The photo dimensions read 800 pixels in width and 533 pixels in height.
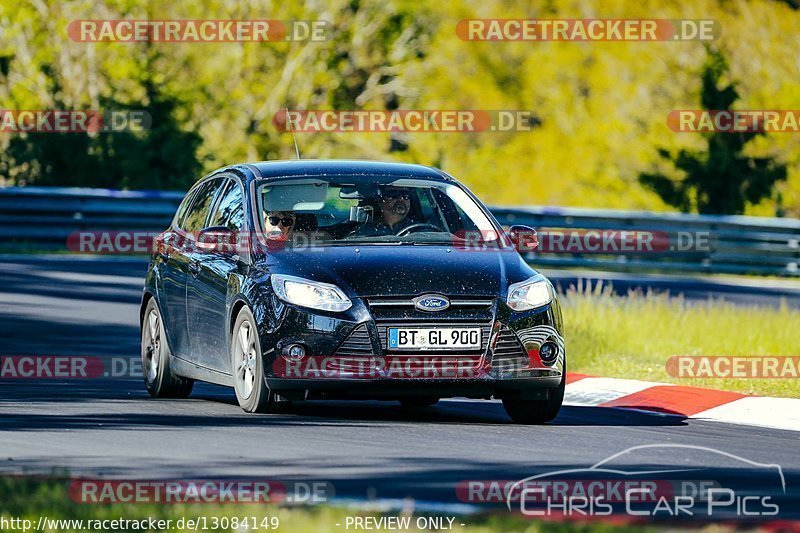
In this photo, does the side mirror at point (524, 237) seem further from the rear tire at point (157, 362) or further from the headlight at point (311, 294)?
the rear tire at point (157, 362)

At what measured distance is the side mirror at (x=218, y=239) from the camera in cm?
1212

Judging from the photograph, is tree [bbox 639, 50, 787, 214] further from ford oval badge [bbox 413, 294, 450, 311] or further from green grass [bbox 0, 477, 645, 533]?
green grass [bbox 0, 477, 645, 533]

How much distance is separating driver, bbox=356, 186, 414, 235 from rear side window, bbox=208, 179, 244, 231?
0.88 meters

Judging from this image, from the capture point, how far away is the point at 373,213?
40.5 ft

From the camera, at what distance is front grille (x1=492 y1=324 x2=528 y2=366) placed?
11289mm

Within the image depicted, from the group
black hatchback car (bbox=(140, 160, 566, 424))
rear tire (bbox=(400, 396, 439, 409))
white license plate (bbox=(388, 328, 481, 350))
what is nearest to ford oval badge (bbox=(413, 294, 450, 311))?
black hatchback car (bbox=(140, 160, 566, 424))

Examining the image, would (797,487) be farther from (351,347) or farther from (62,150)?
(62,150)

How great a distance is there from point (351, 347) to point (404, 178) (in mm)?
1951

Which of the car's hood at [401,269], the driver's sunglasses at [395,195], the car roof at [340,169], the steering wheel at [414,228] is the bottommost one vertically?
the car's hood at [401,269]

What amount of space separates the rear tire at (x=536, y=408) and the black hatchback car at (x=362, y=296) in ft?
0.04

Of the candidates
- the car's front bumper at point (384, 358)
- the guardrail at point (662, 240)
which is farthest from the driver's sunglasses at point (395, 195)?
the guardrail at point (662, 240)

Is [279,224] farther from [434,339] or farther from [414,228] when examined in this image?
[434,339]

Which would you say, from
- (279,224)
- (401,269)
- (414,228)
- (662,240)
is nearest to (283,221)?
(279,224)

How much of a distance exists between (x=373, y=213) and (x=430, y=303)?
1378 mm
